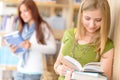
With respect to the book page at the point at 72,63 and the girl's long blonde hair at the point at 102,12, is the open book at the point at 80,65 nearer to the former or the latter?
the book page at the point at 72,63

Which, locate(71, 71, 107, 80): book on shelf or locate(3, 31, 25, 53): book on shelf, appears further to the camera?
locate(3, 31, 25, 53): book on shelf

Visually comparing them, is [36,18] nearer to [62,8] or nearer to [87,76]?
[62,8]

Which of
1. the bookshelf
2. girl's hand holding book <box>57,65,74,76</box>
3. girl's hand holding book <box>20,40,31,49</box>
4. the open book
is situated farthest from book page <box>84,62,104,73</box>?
the bookshelf

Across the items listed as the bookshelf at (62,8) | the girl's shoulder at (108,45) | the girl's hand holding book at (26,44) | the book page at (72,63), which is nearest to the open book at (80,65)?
the book page at (72,63)

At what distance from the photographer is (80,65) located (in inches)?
65.9

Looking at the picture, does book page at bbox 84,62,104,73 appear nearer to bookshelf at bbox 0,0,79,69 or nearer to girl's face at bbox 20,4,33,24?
girl's face at bbox 20,4,33,24

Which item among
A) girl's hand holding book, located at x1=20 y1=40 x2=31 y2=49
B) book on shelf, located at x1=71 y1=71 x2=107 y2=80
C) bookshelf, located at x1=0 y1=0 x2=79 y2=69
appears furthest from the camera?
bookshelf, located at x1=0 y1=0 x2=79 y2=69

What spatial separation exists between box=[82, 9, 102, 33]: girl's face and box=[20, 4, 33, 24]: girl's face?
121cm

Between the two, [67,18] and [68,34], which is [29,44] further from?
[68,34]

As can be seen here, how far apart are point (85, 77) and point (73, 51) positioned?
0.25m

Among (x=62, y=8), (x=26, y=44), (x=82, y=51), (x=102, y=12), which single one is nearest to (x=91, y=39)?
(x=82, y=51)

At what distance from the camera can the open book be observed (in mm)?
1625

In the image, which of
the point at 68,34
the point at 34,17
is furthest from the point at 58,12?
the point at 68,34

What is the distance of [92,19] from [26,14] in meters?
1.28
